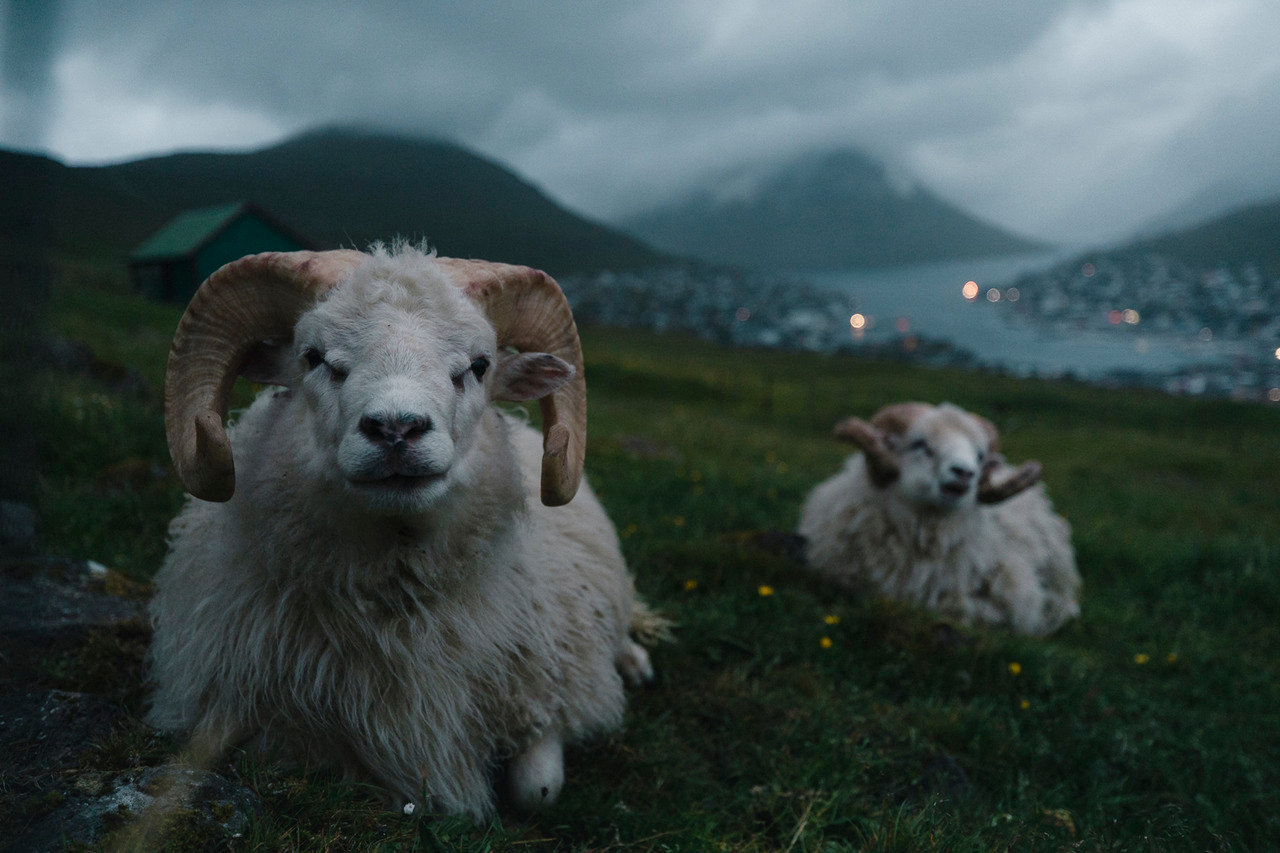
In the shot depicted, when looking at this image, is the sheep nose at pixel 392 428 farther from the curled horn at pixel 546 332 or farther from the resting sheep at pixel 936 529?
the resting sheep at pixel 936 529

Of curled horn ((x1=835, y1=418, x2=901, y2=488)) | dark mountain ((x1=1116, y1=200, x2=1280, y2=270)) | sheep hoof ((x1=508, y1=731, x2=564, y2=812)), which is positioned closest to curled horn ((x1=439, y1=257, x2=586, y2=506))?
sheep hoof ((x1=508, y1=731, x2=564, y2=812))

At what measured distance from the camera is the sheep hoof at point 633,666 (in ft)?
13.6

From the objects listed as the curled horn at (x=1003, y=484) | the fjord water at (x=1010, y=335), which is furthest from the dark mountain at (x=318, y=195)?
the fjord water at (x=1010, y=335)

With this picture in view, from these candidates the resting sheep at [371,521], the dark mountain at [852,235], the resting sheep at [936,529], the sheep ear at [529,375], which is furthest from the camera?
the dark mountain at [852,235]

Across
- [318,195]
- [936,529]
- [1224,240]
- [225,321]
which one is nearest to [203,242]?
[318,195]

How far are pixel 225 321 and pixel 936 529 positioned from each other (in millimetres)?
5326

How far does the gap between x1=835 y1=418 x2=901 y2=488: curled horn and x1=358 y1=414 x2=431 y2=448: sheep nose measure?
14.4ft

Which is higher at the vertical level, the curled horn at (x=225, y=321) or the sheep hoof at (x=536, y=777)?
the curled horn at (x=225, y=321)

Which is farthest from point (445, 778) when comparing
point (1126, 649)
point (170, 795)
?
point (1126, 649)

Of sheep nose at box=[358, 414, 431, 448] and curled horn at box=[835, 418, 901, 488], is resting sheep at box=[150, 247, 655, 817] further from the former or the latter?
curled horn at box=[835, 418, 901, 488]

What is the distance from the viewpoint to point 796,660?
4582mm

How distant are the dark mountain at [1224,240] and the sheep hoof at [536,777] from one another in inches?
937

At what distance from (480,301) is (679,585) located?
126 inches

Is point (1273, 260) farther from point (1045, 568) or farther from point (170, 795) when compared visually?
point (170, 795)
